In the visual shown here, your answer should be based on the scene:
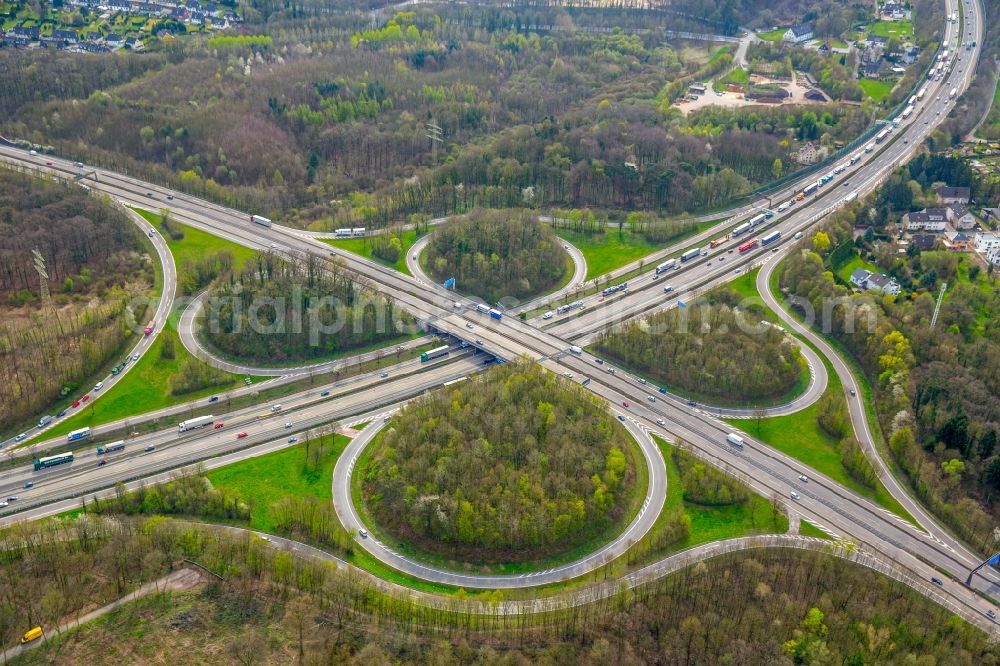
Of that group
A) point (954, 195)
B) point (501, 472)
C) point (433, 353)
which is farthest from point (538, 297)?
point (954, 195)

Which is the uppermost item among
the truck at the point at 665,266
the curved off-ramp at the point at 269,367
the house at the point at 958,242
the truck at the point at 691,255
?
the house at the point at 958,242

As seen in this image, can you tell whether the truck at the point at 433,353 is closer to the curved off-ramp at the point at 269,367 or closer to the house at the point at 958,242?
the curved off-ramp at the point at 269,367

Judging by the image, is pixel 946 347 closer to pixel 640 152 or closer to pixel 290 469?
pixel 640 152

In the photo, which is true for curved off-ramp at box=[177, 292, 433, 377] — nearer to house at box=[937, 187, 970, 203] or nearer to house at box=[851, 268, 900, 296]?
house at box=[851, 268, 900, 296]

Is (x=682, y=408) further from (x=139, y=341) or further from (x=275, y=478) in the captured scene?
(x=139, y=341)

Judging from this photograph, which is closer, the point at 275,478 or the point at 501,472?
the point at 501,472

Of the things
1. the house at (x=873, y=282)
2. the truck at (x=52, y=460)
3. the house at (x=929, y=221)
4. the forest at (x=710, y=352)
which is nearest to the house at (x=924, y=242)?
the house at (x=929, y=221)

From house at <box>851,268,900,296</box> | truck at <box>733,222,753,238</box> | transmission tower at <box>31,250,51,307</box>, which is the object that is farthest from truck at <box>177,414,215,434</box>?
house at <box>851,268,900,296</box>
